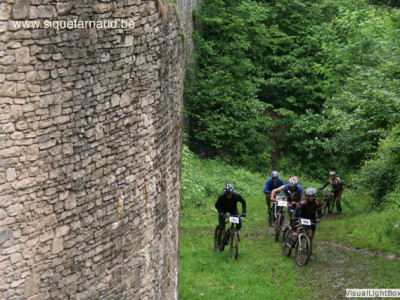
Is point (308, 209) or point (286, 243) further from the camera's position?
point (286, 243)

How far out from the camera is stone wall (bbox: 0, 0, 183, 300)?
6.66 metres

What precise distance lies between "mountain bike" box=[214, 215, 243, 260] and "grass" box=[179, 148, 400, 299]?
0.17m

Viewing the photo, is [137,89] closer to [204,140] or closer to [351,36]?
[204,140]

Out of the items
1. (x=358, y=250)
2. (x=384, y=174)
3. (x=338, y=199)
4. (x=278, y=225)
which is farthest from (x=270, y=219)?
(x=338, y=199)

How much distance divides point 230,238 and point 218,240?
50 cm

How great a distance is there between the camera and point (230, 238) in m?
15.1

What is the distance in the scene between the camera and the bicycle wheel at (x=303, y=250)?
581 inches

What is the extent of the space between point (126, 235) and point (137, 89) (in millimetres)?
1672

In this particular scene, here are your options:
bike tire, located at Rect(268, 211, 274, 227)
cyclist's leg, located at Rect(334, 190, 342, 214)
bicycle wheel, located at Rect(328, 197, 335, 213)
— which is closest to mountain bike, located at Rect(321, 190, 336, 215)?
bicycle wheel, located at Rect(328, 197, 335, 213)

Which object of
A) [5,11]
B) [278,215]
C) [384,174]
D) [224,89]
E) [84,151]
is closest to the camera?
[5,11]

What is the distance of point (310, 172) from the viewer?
27594 millimetres

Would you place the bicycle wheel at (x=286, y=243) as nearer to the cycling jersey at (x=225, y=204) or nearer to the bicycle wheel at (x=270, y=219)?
the cycling jersey at (x=225, y=204)

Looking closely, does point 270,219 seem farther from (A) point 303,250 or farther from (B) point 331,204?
(B) point 331,204

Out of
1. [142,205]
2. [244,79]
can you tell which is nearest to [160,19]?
[142,205]
